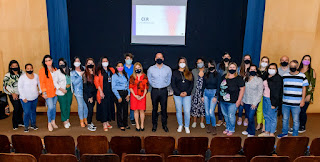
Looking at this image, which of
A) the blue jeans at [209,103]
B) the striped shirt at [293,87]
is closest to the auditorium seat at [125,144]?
the blue jeans at [209,103]

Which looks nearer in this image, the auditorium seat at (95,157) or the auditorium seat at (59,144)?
the auditorium seat at (95,157)

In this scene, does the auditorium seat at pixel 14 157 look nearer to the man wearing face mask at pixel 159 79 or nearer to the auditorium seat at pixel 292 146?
the man wearing face mask at pixel 159 79

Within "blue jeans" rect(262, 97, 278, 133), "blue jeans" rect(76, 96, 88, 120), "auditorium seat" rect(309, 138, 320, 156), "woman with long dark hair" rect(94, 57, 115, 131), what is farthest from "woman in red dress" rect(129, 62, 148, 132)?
"auditorium seat" rect(309, 138, 320, 156)

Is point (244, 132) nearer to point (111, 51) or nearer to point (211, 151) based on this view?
point (211, 151)

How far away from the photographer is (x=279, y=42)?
20.0ft

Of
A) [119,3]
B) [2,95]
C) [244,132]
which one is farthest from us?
[119,3]

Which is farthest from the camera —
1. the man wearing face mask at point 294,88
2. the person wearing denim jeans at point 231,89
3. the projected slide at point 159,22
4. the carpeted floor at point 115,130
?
the projected slide at point 159,22

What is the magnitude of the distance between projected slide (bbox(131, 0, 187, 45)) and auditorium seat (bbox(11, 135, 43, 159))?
3.77 meters

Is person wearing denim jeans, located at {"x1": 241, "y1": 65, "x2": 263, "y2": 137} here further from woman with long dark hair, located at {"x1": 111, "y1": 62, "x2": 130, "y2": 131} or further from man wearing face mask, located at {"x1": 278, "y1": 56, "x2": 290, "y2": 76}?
woman with long dark hair, located at {"x1": 111, "y1": 62, "x2": 130, "y2": 131}

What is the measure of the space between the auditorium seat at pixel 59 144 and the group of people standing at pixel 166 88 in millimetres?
1596

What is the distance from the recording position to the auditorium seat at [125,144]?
3.25 m

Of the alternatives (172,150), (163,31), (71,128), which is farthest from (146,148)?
(163,31)

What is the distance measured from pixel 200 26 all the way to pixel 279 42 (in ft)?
6.44

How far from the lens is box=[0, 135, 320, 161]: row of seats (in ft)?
10.7
